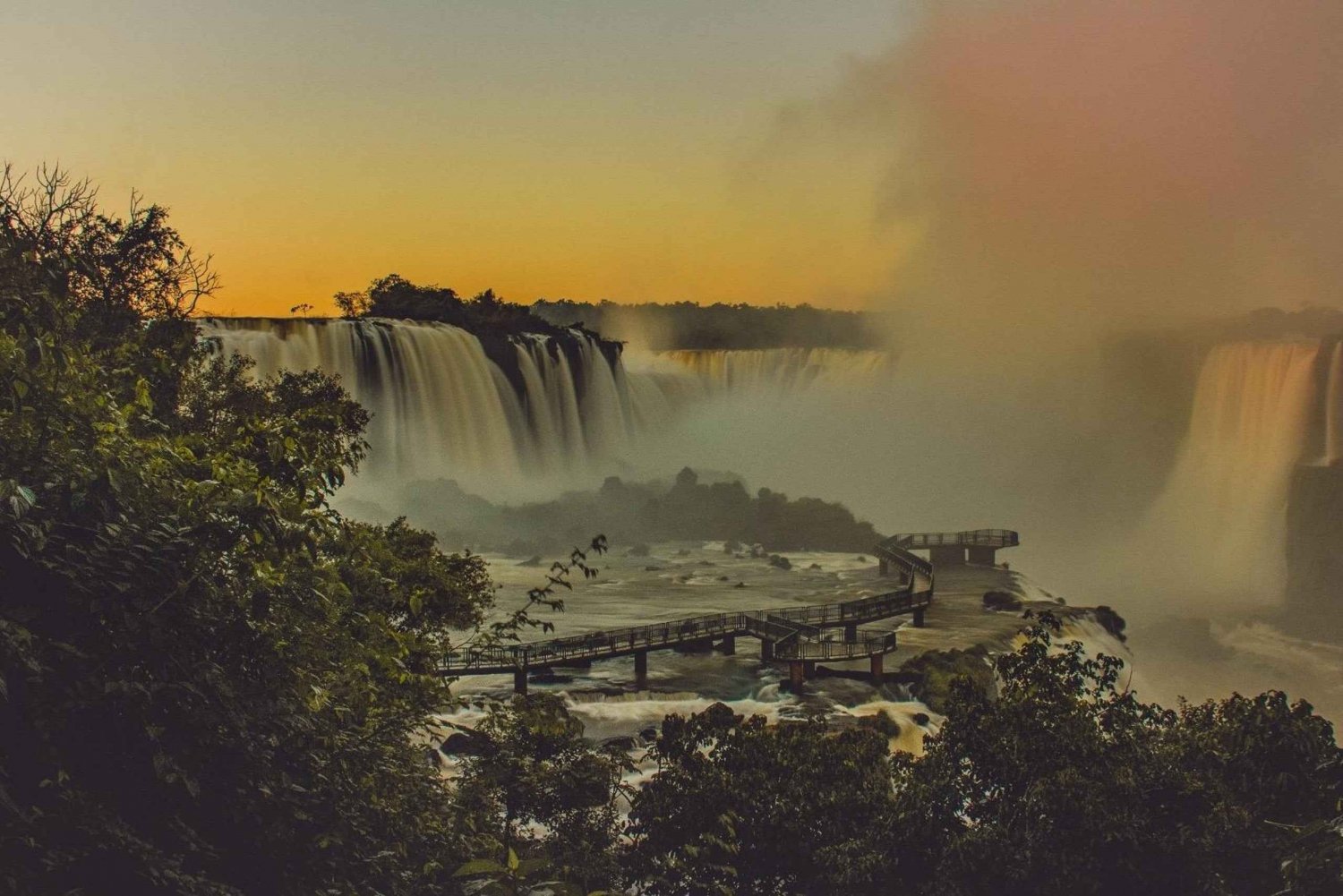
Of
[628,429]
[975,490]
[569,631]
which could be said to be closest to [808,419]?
[975,490]

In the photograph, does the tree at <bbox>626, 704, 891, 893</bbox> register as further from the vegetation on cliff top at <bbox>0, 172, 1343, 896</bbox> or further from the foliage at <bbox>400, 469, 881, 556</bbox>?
the foliage at <bbox>400, 469, 881, 556</bbox>

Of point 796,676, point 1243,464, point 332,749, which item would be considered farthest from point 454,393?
point 332,749

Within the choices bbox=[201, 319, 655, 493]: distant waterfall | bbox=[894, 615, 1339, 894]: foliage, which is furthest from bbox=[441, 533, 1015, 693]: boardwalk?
bbox=[201, 319, 655, 493]: distant waterfall

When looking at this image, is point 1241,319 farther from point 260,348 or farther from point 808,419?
point 260,348

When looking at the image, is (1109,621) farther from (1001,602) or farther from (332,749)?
(332,749)

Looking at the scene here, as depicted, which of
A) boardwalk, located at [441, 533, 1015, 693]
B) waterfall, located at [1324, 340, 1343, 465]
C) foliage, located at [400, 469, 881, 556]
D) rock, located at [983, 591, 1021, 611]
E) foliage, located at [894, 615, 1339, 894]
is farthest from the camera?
waterfall, located at [1324, 340, 1343, 465]

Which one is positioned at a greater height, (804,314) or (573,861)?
(804,314)

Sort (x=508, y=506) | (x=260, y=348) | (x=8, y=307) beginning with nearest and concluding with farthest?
1. (x=8, y=307)
2. (x=260, y=348)
3. (x=508, y=506)
